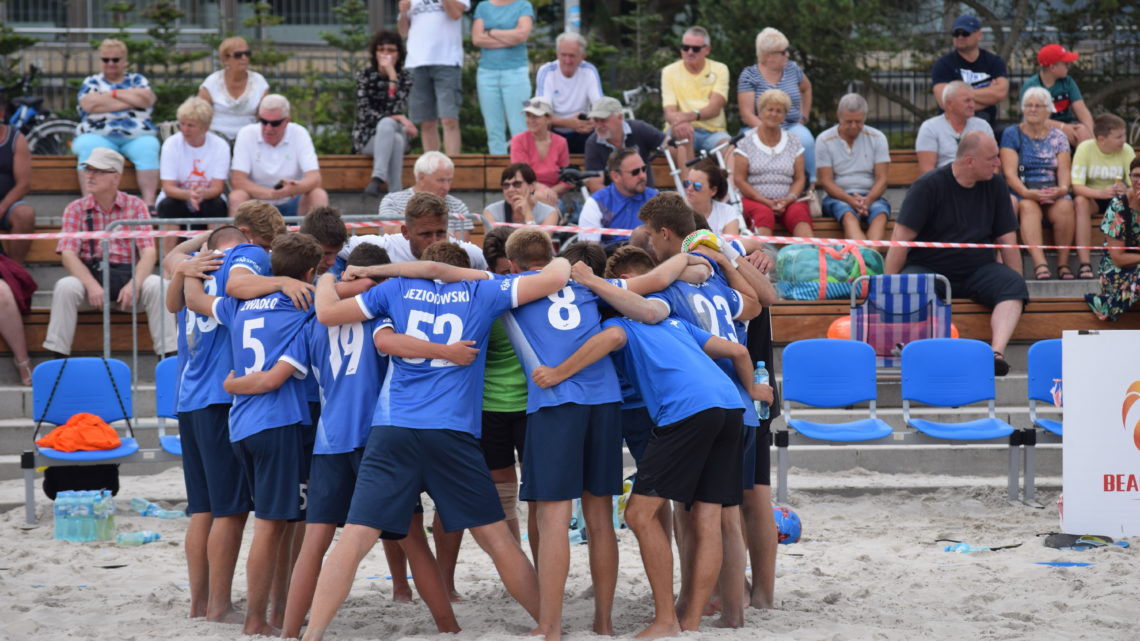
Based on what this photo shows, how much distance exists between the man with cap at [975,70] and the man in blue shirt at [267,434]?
843 centimetres

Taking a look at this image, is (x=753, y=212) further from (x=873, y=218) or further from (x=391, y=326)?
(x=391, y=326)

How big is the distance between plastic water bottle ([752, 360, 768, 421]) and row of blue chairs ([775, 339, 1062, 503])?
8.53ft

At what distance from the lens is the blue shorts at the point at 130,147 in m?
11.9

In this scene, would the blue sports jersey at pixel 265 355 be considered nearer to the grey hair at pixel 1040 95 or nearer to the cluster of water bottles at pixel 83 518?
the cluster of water bottles at pixel 83 518

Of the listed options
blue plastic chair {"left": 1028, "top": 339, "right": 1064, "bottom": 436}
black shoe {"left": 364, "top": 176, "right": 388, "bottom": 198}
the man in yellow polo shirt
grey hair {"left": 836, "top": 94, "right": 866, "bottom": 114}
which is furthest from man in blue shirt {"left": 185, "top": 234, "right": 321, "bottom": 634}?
grey hair {"left": 836, "top": 94, "right": 866, "bottom": 114}

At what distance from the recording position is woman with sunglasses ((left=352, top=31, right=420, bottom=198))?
12.0m

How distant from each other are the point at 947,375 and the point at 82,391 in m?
5.66

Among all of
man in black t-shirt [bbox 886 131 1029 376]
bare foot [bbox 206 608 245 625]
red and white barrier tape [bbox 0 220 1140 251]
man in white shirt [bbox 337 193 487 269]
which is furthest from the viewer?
man in black t-shirt [bbox 886 131 1029 376]

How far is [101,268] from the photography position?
34.0ft

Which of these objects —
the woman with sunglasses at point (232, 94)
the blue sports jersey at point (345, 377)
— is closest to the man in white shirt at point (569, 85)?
the woman with sunglasses at point (232, 94)

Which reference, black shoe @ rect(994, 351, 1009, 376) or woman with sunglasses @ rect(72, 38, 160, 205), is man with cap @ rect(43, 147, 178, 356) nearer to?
woman with sunglasses @ rect(72, 38, 160, 205)

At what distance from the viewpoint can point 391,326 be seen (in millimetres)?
5863

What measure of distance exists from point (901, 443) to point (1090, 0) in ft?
30.2

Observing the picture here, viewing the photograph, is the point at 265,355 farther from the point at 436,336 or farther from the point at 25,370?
the point at 25,370
